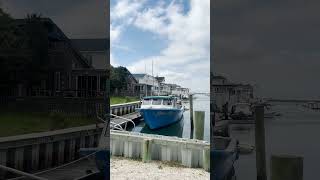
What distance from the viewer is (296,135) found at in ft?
15.4

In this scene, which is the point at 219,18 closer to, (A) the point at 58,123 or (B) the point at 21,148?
(A) the point at 58,123

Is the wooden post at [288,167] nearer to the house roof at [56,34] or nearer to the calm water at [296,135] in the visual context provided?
the calm water at [296,135]

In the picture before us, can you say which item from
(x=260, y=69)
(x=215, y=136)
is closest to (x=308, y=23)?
(x=260, y=69)

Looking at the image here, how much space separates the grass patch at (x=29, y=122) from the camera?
5.02 meters

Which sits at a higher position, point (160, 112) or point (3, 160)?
point (3, 160)

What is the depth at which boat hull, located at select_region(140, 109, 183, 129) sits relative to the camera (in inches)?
854

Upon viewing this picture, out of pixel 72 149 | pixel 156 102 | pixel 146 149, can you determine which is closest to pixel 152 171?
pixel 146 149

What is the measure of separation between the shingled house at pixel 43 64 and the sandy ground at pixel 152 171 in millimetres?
3763

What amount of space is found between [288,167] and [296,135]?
475mm

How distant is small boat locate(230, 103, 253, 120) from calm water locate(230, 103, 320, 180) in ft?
0.51

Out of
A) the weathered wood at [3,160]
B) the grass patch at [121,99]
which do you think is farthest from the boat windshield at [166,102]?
the weathered wood at [3,160]

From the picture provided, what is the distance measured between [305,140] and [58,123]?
9.62 feet

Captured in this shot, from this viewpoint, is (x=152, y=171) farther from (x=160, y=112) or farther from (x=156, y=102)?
(x=156, y=102)

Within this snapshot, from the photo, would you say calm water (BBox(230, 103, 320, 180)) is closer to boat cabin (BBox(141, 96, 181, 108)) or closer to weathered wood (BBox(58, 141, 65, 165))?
weathered wood (BBox(58, 141, 65, 165))
